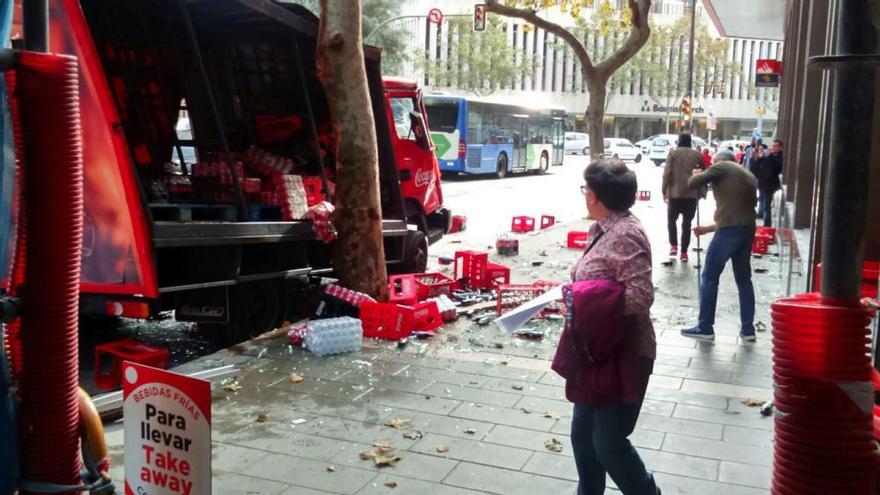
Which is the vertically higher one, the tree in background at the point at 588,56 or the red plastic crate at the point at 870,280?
the tree in background at the point at 588,56

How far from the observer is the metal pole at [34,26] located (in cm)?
271

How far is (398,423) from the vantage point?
5.81 m

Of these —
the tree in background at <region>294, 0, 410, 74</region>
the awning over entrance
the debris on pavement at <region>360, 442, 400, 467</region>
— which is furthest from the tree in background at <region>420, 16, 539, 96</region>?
the debris on pavement at <region>360, 442, 400, 467</region>

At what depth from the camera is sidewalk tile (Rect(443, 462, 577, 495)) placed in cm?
475

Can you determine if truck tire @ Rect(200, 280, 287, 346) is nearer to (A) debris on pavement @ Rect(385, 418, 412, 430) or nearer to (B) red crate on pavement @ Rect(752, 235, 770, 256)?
(A) debris on pavement @ Rect(385, 418, 412, 430)

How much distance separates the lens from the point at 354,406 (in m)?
6.23

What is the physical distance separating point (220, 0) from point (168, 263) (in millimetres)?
2505

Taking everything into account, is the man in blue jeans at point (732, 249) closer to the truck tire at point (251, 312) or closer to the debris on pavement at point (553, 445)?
the debris on pavement at point (553, 445)

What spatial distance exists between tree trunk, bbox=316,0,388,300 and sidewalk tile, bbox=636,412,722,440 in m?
3.89

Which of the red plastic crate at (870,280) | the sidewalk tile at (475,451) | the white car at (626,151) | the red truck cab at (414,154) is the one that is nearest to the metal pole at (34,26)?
the sidewalk tile at (475,451)

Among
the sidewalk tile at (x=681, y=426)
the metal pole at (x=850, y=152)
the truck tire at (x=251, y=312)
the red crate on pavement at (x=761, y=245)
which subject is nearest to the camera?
the metal pole at (x=850, y=152)

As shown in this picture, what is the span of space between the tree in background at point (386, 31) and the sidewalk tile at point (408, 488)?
133 ft

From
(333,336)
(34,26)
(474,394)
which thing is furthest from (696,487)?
(34,26)

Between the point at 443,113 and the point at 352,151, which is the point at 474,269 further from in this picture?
the point at 443,113
